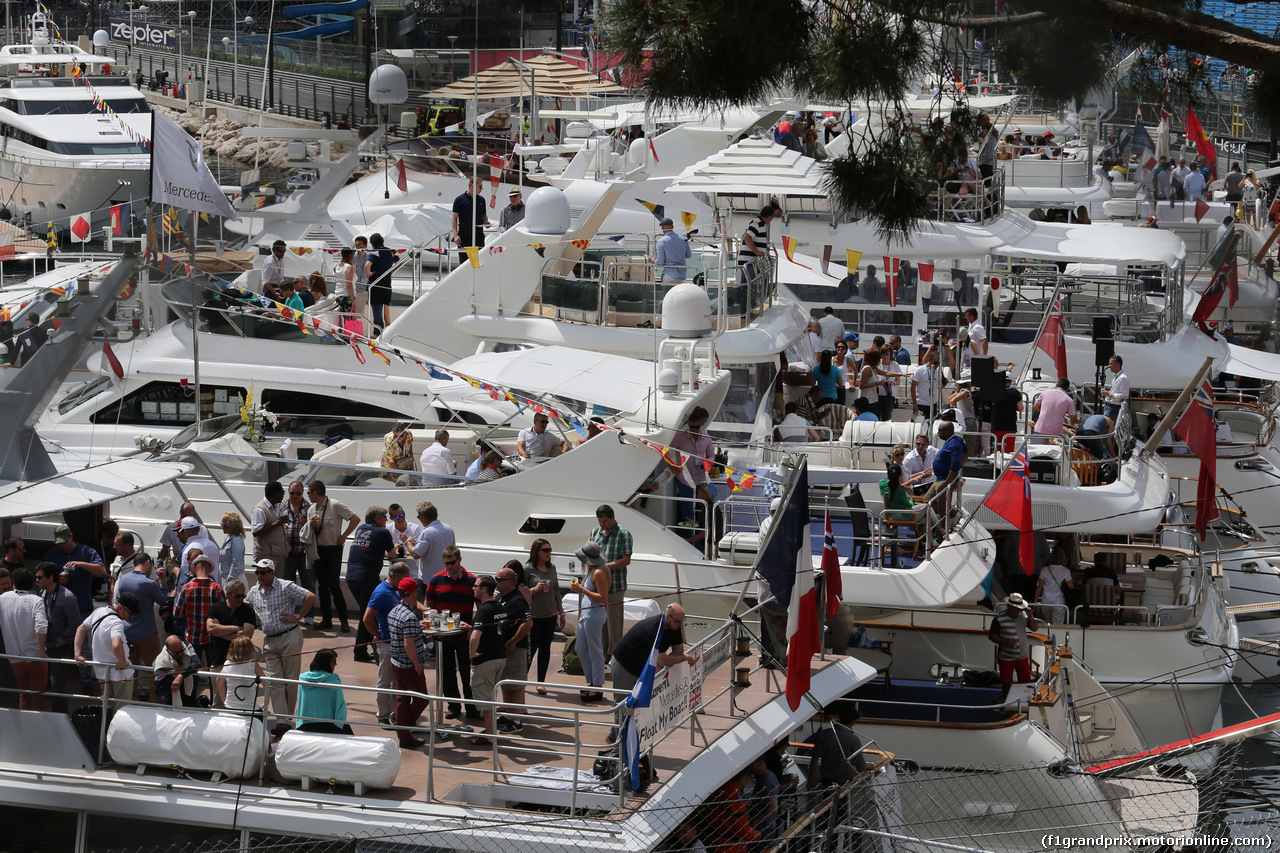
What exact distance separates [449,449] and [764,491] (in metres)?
3.06

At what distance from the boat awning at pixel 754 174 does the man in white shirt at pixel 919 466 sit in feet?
16.0

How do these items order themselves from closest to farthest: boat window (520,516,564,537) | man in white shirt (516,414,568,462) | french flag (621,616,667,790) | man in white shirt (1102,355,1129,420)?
french flag (621,616,667,790)
boat window (520,516,564,537)
man in white shirt (516,414,568,462)
man in white shirt (1102,355,1129,420)

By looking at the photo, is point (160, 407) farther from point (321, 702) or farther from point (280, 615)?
point (321, 702)

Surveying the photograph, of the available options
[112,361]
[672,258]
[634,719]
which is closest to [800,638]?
[634,719]

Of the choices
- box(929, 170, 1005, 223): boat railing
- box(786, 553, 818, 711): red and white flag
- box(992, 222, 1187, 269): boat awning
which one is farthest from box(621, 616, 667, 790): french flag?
box(929, 170, 1005, 223): boat railing

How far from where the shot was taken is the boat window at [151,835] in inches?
366

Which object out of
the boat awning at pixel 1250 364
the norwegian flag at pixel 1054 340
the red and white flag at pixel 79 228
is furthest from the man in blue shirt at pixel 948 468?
the red and white flag at pixel 79 228

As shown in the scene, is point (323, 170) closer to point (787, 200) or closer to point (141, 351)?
point (787, 200)

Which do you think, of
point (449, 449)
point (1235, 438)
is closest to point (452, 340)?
point (449, 449)

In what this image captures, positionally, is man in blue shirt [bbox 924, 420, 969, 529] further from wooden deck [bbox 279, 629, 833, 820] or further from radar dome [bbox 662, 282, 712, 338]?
wooden deck [bbox 279, 629, 833, 820]

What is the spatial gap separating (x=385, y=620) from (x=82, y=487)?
2355 millimetres

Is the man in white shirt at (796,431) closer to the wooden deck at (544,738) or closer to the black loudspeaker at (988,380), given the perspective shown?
the black loudspeaker at (988,380)

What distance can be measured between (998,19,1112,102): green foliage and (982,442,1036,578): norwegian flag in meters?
4.51

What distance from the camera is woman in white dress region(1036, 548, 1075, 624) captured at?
48.2 feet
